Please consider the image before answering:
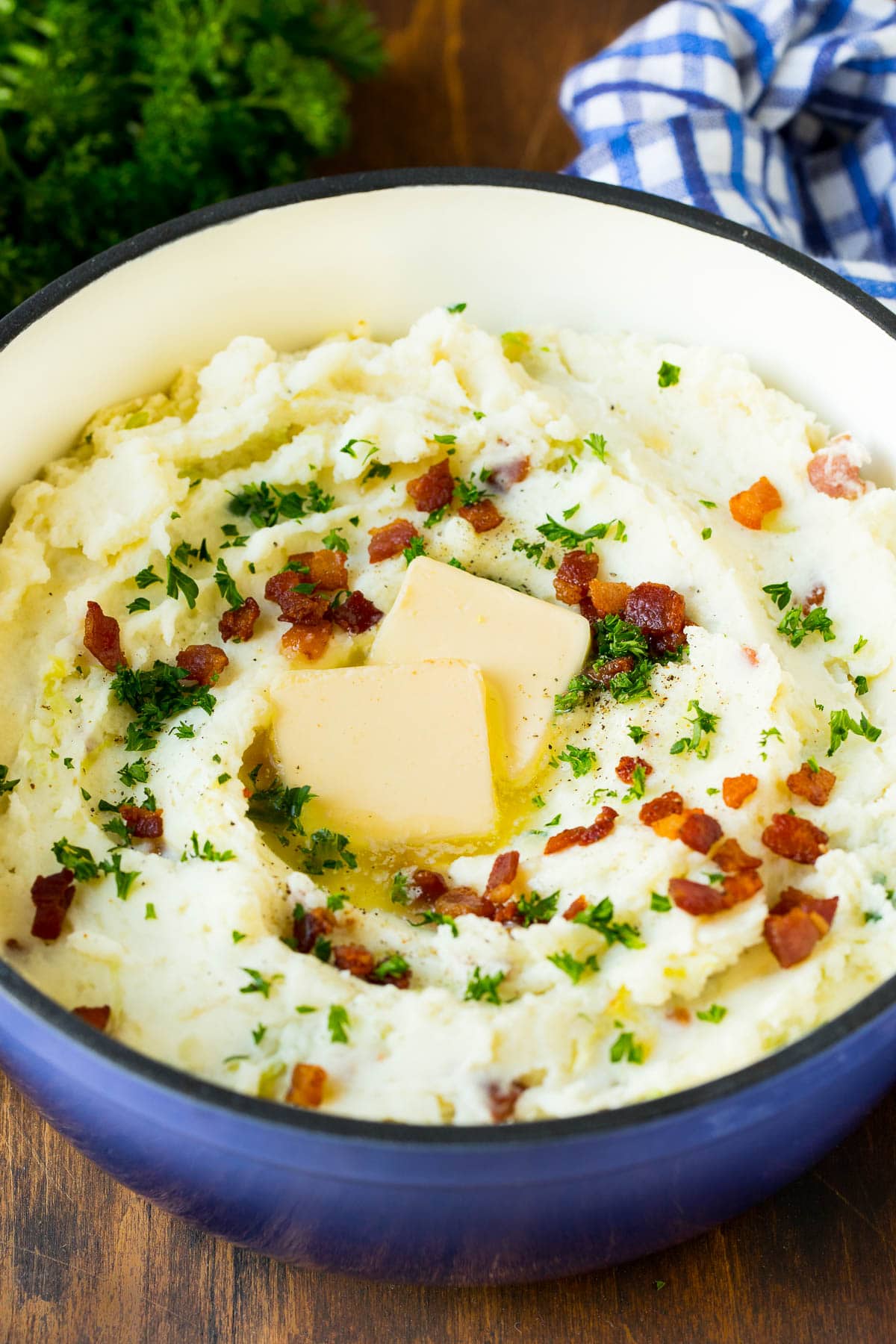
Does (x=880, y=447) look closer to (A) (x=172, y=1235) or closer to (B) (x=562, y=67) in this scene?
(B) (x=562, y=67)

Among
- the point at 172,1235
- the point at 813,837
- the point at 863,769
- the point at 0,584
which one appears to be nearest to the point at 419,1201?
the point at 172,1235

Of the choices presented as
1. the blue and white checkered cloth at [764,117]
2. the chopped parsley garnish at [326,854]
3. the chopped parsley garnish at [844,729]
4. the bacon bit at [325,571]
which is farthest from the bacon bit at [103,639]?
the blue and white checkered cloth at [764,117]

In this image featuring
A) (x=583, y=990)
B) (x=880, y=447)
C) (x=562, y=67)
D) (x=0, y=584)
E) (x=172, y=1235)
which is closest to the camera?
(x=583, y=990)

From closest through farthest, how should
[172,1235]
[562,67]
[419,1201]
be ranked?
[419,1201]
[172,1235]
[562,67]

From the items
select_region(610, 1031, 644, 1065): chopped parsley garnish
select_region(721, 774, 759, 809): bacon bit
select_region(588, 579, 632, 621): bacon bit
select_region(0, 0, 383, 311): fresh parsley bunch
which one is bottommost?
select_region(610, 1031, 644, 1065): chopped parsley garnish

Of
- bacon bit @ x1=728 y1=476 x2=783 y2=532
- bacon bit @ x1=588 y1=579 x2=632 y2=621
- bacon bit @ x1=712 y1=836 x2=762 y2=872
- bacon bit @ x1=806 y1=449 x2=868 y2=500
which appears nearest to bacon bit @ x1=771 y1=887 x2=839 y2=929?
bacon bit @ x1=712 y1=836 x2=762 y2=872

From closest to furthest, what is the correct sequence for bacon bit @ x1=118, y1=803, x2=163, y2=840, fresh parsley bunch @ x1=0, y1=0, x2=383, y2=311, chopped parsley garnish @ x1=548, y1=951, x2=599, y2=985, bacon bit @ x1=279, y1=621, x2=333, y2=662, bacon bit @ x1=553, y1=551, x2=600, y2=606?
1. chopped parsley garnish @ x1=548, y1=951, x2=599, y2=985
2. bacon bit @ x1=118, y1=803, x2=163, y2=840
3. bacon bit @ x1=279, y1=621, x2=333, y2=662
4. bacon bit @ x1=553, y1=551, x2=600, y2=606
5. fresh parsley bunch @ x1=0, y1=0, x2=383, y2=311

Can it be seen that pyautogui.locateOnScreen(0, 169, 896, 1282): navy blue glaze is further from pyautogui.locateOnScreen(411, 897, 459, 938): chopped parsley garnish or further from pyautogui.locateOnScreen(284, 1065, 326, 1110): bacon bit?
pyautogui.locateOnScreen(411, 897, 459, 938): chopped parsley garnish
